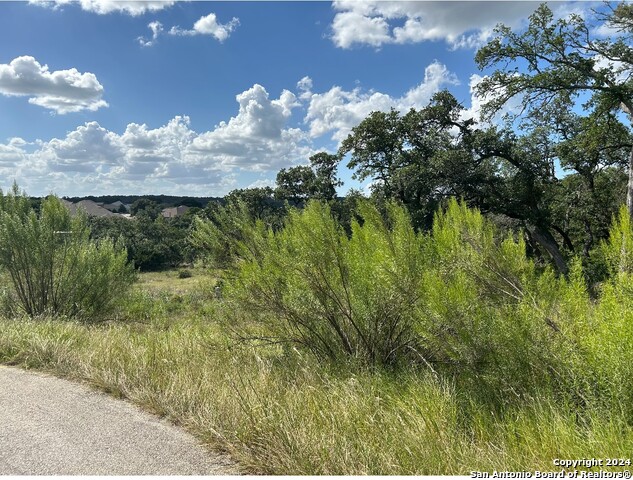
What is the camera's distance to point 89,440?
3.78 metres

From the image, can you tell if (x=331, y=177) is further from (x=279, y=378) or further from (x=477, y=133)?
(x=279, y=378)

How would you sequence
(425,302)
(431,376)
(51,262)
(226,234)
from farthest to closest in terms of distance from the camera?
1. (51,262)
2. (226,234)
3. (431,376)
4. (425,302)

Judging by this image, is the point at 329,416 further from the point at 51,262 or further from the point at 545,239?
the point at 545,239

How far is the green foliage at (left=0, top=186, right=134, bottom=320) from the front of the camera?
10133mm

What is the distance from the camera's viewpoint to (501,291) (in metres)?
4.20

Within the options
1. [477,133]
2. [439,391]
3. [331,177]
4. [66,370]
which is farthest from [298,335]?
[331,177]

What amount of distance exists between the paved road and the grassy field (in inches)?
7.2

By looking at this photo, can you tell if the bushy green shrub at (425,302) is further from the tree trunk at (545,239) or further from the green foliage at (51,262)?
the tree trunk at (545,239)

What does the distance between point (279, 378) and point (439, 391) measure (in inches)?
70.5

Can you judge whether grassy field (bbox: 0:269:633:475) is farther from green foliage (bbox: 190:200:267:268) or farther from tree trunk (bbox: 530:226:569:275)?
tree trunk (bbox: 530:226:569:275)

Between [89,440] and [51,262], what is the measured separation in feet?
27.3

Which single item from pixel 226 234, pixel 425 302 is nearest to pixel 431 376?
pixel 425 302

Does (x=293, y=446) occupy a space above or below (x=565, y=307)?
below

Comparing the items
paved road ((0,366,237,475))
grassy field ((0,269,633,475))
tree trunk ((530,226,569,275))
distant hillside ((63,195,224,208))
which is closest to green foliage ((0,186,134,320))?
grassy field ((0,269,633,475))
